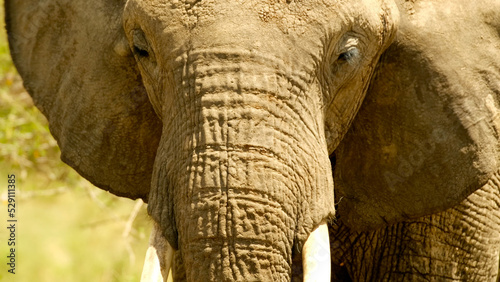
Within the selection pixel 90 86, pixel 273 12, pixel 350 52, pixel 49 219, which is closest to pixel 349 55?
pixel 350 52

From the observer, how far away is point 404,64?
3.29 m

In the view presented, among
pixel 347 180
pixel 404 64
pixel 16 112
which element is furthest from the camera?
pixel 16 112

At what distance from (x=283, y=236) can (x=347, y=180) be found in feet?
2.60

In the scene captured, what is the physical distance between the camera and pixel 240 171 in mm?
2797

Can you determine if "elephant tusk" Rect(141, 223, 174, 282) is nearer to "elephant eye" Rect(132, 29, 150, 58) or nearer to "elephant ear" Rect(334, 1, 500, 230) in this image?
"elephant eye" Rect(132, 29, 150, 58)

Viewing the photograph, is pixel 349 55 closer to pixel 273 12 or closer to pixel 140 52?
pixel 273 12

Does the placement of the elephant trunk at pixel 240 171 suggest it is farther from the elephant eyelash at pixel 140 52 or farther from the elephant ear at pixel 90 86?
the elephant ear at pixel 90 86

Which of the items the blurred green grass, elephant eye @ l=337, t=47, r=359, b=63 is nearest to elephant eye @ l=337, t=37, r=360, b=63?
elephant eye @ l=337, t=47, r=359, b=63

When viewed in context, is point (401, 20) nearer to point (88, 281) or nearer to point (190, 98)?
point (190, 98)

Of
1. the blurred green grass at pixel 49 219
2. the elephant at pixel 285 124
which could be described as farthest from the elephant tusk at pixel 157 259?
the blurred green grass at pixel 49 219

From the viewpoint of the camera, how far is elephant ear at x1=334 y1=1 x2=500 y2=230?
3277 millimetres

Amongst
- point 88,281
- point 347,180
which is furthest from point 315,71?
point 88,281

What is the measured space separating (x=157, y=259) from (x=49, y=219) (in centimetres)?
450

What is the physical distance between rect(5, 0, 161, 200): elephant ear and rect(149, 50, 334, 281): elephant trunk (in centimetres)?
61
